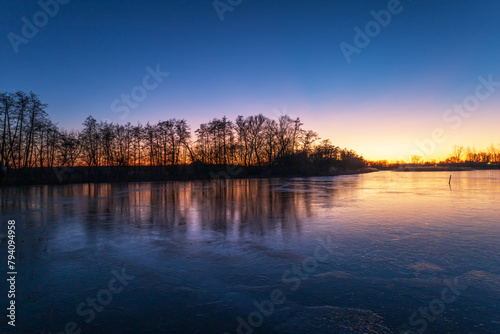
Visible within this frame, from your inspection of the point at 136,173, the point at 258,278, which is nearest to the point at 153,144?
the point at 136,173

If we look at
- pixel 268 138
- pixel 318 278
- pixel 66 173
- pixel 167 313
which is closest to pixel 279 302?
pixel 318 278

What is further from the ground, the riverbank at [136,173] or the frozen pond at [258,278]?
the riverbank at [136,173]

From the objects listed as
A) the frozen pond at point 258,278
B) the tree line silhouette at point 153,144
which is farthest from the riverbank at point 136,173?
the frozen pond at point 258,278

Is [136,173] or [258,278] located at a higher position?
[136,173]

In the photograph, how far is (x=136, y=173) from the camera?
2029 inches

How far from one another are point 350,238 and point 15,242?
28.3ft

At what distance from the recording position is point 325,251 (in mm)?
6344

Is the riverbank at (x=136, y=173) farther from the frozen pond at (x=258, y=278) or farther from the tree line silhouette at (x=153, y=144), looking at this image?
the frozen pond at (x=258, y=278)

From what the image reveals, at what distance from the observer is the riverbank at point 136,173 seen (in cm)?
3466

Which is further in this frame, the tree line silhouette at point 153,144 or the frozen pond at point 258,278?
the tree line silhouette at point 153,144

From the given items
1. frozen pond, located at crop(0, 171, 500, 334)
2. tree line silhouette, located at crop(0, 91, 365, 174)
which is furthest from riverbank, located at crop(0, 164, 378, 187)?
frozen pond, located at crop(0, 171, 500, 334)

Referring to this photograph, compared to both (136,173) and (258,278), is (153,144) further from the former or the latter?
(258,278)

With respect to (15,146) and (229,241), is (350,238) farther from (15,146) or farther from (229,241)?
(15,146)

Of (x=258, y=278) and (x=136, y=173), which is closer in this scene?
(x=258, y=278)
